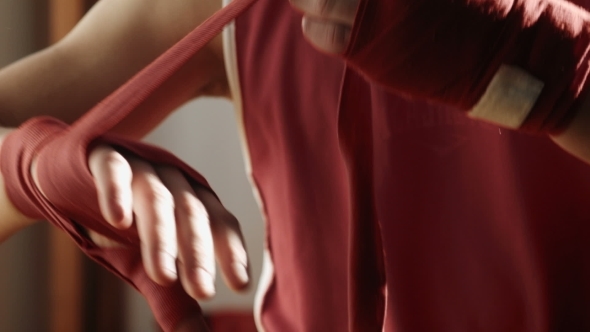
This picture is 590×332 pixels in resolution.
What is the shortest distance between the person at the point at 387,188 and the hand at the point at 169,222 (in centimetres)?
8

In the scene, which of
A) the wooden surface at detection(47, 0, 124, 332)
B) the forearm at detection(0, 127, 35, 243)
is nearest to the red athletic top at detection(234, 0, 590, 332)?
the forearm at detection(0, 127, 35, 243)

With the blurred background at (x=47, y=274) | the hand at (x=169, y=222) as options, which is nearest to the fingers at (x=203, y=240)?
the hand at (x=169, y=222)

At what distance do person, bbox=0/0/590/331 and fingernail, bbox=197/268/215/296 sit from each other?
99mm

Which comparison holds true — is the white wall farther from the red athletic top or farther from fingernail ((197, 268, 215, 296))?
fingernail ((197, 268, 215, 296))

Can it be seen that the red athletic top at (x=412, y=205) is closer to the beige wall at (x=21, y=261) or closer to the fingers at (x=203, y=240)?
the fingers at (x=203, y=240)

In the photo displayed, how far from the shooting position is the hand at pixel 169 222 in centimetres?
17

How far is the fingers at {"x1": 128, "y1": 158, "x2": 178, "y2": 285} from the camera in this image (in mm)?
165

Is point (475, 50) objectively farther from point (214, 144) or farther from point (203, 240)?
point (214, 144)

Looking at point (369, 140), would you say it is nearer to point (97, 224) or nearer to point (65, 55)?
point (97, 224)

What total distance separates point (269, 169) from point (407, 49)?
18 centimetres

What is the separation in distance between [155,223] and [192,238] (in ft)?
0.04

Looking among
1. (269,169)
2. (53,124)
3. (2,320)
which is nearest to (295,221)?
(269,169)

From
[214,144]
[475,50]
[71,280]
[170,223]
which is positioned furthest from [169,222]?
[71,280]

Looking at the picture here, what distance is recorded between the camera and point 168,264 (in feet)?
0.54
